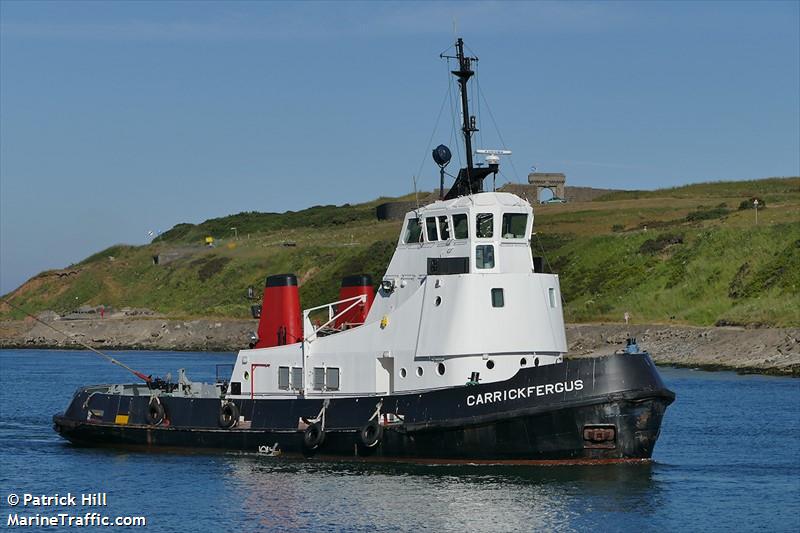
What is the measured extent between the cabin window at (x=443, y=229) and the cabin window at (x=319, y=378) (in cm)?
439

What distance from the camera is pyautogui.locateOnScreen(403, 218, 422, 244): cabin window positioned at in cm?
2989

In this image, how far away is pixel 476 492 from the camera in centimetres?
2550

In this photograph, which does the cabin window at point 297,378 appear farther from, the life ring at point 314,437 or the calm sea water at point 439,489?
the calm sea water at point 439,489

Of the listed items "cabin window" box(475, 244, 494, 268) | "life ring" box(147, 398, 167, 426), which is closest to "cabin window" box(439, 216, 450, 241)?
"cabin window" box(475, 244, 494, 268)

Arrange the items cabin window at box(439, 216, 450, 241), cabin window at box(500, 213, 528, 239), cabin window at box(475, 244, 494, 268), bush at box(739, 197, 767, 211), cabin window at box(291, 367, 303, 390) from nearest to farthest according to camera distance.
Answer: cabin window at box(475, 244, 494, 268)
cabin window at box(500, 213, 528, 239)
cabin window at box(439, 216, 450, 241)
cabin window at box(291, 367, 303, 390)
bush at box(739, 197, 767, 211)

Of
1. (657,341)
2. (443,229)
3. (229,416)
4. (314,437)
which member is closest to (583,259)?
(657,341)

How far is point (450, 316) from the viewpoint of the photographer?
27953 mm

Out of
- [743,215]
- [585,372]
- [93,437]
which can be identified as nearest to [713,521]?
[585,372]

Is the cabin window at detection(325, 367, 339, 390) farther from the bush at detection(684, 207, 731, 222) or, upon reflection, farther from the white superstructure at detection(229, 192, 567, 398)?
the bush at detection(684, 207, 731, 222)

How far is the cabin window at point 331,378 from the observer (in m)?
29.8

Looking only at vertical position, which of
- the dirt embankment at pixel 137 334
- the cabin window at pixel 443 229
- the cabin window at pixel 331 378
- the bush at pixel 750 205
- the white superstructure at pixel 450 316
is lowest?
the cabin window at pixel 331 378

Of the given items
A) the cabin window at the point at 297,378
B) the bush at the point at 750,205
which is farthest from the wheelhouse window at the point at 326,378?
the bush at the point at 750,205

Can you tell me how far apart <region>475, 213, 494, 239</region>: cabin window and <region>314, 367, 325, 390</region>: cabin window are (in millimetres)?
5130

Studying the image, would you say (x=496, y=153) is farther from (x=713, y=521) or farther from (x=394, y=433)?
(x=713, y=521)
